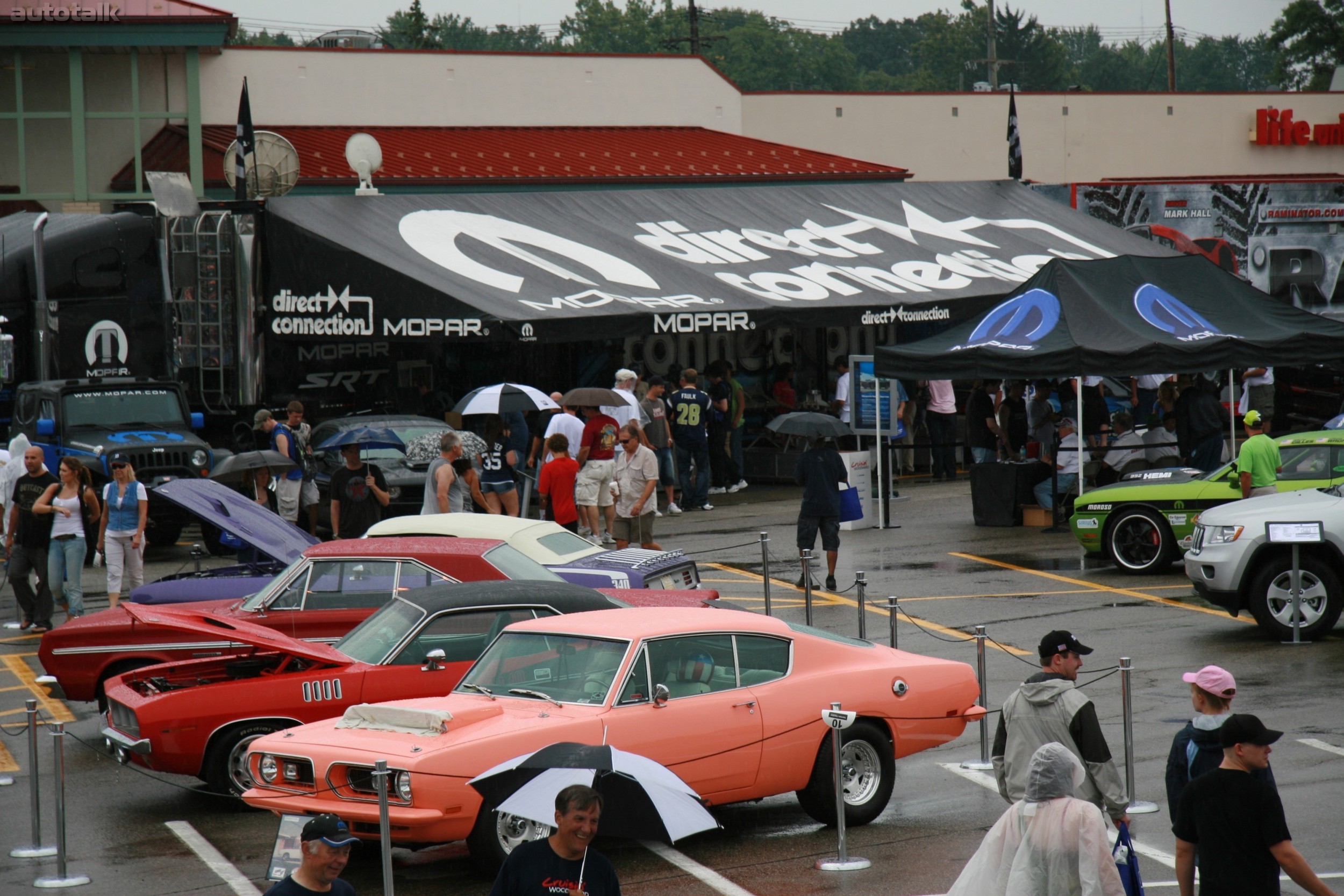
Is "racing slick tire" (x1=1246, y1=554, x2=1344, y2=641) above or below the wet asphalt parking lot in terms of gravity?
above

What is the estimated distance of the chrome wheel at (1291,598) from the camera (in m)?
13.6

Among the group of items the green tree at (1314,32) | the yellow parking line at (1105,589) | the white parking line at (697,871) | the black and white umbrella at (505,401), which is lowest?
the white parking line at (697,871)

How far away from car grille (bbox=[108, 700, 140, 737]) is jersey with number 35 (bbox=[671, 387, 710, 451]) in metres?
13.8

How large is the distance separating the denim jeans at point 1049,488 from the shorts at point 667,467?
5204 mm

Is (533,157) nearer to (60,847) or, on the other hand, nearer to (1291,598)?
(1291,598)

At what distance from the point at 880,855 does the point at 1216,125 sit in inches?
1646

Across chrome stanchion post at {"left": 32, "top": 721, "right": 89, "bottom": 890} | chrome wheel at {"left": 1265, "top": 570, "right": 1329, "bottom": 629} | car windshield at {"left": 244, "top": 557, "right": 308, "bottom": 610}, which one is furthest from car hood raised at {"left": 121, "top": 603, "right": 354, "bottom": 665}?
chrome wheel at {"left": 1265, "top": 570, "right": 1329, "bottom": 629}

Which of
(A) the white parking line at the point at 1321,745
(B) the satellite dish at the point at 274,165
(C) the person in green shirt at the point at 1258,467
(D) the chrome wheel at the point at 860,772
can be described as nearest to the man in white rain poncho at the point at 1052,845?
(D) the chrome wheel at the point at 860,772

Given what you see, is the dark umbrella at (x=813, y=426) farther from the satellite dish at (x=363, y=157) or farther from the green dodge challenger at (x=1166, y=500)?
the satellite dish at (x=363, y=157)

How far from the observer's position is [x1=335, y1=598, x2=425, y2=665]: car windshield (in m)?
9.97

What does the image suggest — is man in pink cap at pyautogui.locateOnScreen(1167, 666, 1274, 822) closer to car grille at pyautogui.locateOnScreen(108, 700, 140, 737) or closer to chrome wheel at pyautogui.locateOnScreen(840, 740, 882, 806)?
chrome wheel at pyautogui.locateOnScreen(840, 740, 882, 806)

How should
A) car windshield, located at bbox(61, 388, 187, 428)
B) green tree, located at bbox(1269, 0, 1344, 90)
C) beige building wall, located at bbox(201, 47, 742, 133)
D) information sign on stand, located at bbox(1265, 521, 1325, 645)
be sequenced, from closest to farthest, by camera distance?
1. information sign on stand, located at bbox(1265, 521, 1325, 645)
2. car windshield, located at bbox(61, 388, 187, 428)
3. beige building wall, located at bbox(201, 47, 742, 133)
4. green tree, located at bbox(1269, 0, 1344, 90)

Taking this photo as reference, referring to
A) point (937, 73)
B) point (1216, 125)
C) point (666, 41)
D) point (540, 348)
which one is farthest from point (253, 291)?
point (937, 73)

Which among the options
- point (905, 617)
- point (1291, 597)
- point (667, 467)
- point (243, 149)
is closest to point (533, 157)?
point (243, 149)
